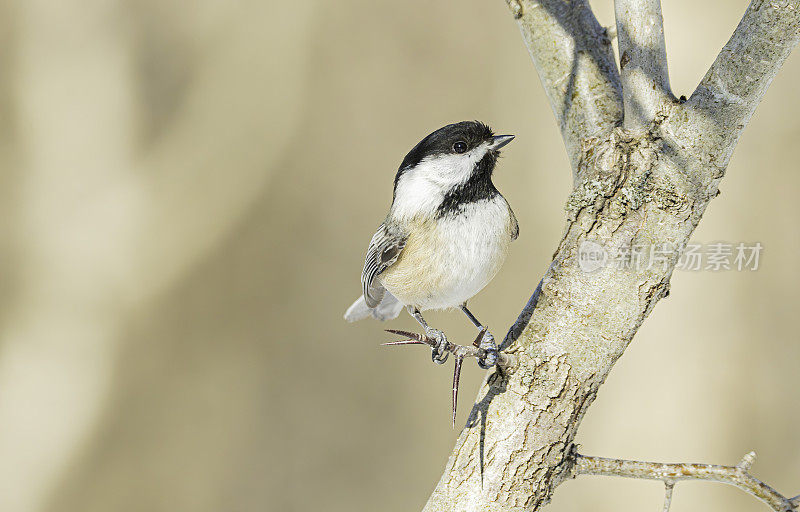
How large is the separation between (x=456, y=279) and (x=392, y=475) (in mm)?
2198

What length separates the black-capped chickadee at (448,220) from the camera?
1.38m

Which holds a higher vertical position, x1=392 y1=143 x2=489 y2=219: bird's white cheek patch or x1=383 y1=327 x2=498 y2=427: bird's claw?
x1=392 y1=143 x2=489 y2=219: bird's white cheek patch

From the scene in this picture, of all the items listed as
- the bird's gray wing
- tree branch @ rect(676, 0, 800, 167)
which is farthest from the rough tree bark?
the bird's gray wing

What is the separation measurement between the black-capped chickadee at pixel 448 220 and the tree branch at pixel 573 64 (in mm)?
206

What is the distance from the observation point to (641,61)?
1.28 m

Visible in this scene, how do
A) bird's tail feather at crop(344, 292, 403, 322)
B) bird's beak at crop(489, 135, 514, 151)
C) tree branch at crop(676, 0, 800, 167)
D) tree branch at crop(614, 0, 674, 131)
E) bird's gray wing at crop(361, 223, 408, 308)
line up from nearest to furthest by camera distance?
1. tree branch at crop(676, 0, 800, 167)
2. tree branch at crop(614, 0, 674, 131)
3. bird's beak at crop(489, 135, 514, 151)
4. bird's gray wing at crop(361, 223, 408, 308)
5. bird's tail feather at crop(344, 292, 403, 322)

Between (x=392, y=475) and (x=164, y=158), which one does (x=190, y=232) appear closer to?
(x=164, y=158)

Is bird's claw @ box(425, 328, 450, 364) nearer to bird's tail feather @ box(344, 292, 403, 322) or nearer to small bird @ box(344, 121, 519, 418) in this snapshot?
small bird @ box(344, 121, 519, 418)

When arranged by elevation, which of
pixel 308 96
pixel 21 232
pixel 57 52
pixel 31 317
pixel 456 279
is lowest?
pixel 31 317

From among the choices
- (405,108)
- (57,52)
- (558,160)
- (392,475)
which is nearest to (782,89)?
(558,160)

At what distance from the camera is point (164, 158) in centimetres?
315

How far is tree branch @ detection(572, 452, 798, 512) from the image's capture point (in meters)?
1.20

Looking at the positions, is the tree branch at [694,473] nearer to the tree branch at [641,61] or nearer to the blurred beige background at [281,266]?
the tree branch at [641,61]

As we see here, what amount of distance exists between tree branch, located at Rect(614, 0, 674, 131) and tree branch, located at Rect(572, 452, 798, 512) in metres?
0.65
